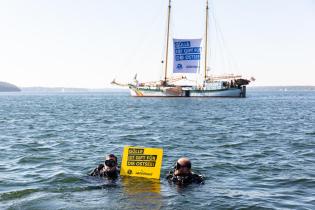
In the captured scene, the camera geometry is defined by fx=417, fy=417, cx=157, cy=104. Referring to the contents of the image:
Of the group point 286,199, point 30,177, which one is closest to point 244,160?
point 286,199

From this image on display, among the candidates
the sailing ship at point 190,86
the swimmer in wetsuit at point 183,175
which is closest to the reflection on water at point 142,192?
the swimmer in wetsuit at point 183,175

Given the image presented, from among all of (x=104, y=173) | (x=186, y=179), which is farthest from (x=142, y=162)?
(x=186, y=179)

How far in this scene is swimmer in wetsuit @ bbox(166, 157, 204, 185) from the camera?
1277cm

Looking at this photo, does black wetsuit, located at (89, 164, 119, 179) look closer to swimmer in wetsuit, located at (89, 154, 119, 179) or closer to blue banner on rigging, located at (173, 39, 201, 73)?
swimmer in wetsuit, located at (89, 154, 119, 179)

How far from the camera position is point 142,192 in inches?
486

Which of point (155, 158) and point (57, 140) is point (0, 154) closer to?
point (57, 140)

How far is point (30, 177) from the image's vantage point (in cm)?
1490

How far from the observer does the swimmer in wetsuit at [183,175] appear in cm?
1277

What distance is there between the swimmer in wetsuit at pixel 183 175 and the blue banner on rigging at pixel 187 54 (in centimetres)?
8733

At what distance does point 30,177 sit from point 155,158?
4744 mm

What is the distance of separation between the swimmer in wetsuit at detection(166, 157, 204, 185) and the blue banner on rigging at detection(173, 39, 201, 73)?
87.3 metres

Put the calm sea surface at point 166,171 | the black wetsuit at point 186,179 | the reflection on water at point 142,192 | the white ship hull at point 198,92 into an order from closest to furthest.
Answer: the reflection on water at point 142,192
the calm sea surface at point 166,171
the black wetsuit at point 186,179
the white ship hull at point 198,92

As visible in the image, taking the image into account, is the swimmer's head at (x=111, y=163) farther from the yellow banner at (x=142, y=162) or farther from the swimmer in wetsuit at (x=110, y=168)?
the yellow banner at (x=142, y=162)

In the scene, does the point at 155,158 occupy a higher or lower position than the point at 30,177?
higher
